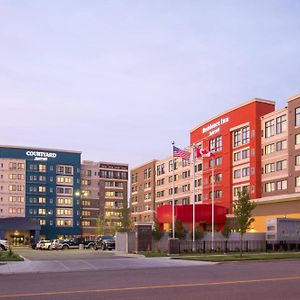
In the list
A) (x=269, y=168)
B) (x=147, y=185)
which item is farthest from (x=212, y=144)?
(x=147, y=185)

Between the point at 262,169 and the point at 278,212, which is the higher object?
the point at 262,169

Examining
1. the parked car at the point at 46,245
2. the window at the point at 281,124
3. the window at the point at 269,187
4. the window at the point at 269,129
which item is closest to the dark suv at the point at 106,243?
the parked car at the point at 46,245

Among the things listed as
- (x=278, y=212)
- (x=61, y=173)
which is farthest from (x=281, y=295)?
(x=61, y=173)

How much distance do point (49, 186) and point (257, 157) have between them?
69904 mm

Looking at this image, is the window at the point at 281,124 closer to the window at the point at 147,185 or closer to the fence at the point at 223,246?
the fence at the point at 223,246

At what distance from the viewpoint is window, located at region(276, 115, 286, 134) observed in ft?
233

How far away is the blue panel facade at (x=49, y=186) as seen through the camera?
13012 centimetres

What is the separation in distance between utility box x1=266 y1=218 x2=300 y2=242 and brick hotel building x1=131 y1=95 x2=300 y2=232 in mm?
9936

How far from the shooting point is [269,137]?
242 ft

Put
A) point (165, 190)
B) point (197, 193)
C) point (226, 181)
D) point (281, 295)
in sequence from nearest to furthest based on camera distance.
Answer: point (281, 295), point (226, 181), point (197, 193), point (165, 190)

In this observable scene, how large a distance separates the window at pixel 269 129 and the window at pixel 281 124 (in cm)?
105

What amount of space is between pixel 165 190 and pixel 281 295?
9747 cm

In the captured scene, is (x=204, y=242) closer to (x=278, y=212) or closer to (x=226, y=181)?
(x=278, y=212)

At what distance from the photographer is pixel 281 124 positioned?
71.4m
